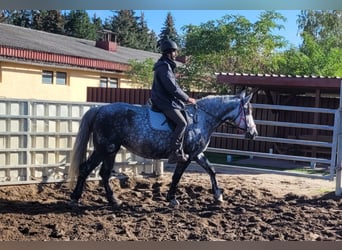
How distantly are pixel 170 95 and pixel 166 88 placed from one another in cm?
9

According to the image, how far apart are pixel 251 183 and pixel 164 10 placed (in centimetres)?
237

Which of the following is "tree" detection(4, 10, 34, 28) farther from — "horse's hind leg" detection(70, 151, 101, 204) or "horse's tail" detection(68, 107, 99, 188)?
"horse's hind leg" detection(70, 151, 101, 204)

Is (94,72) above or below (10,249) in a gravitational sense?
above

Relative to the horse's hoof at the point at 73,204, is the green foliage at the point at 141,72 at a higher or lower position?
higher

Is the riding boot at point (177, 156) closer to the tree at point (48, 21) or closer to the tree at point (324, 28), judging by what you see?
the tree at point (48, 21)

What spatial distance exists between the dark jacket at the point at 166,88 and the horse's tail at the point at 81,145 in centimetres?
66

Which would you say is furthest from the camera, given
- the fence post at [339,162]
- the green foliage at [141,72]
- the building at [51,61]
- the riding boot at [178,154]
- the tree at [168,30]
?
the green foliage at [141,72]

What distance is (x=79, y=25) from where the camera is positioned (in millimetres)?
5680

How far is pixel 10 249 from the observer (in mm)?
3484

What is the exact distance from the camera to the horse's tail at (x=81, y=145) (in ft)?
14.7

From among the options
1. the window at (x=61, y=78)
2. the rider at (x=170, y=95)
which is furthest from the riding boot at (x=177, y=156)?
the window at (x=61, y=78)

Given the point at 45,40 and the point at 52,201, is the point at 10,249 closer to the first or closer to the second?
the point at 52,201

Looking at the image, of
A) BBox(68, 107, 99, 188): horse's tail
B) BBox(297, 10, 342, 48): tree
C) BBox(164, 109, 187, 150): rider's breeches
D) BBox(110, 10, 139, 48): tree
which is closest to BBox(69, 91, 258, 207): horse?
BBox(68, 107, 99, 188): horse's tail

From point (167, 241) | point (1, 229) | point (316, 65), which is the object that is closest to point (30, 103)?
point (1, 229)
